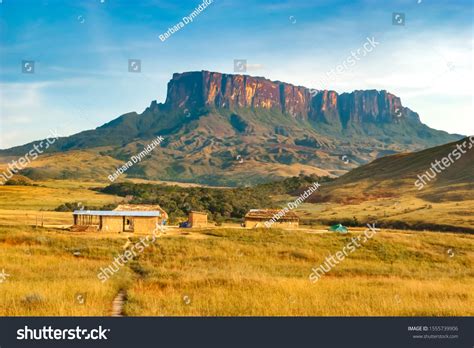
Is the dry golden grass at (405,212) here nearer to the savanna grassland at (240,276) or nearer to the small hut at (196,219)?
the savanna grassland at (240,276)

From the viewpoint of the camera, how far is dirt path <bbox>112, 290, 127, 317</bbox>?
14.0 m

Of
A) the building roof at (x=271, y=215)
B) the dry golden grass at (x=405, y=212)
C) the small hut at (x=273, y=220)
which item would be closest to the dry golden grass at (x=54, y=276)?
the small hut at (x=273, y=220)

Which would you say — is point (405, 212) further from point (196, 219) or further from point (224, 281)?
point (224, 281)

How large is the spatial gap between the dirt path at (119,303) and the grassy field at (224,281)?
0.21 meters

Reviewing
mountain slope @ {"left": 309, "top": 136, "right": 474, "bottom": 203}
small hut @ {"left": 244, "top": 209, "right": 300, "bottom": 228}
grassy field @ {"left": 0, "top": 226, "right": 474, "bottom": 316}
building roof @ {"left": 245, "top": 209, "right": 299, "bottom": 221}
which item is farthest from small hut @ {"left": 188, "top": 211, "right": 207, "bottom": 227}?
mountain slope @ {"left": 309, "top": 136, "right": 474, "bottom": 203}

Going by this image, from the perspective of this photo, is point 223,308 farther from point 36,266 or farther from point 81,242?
point 81,242

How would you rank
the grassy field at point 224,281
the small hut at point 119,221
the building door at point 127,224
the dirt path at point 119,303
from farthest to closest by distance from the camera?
the building door at point 127,224, the small hut at point 119,221, the grassy field at point 224,281, the dirt path at point 119,303

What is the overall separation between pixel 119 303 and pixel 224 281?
16.5 feet

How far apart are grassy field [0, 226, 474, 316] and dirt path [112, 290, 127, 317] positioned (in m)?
0.21

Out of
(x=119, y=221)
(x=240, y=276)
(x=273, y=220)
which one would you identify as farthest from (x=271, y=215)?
(x=240, y=276)

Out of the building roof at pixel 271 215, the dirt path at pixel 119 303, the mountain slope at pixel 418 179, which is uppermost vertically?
the mountain slope at pixel 418 179

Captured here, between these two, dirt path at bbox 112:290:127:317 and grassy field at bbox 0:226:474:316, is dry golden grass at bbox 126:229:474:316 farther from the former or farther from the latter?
dirt path at bbox 112:290:127:317

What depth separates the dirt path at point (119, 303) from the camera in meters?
14.0
